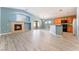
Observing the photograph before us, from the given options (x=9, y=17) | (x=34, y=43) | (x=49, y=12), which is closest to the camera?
(x=49, y=12)

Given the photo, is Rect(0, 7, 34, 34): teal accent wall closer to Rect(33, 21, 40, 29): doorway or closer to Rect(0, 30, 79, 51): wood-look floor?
Rect(33, 21, 40, 29): doorway

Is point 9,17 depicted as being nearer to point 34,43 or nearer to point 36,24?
point 36,24

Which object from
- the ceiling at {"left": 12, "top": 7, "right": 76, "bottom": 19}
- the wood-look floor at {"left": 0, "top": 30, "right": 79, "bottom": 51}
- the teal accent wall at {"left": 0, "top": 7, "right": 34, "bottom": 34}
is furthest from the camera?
the wood-look floor at {"left": 0, "top": 30, "right": 79, "bottom": 51}

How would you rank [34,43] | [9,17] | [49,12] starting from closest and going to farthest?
[49,12], [9,17], [34,43]

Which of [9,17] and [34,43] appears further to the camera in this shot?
[34,43]

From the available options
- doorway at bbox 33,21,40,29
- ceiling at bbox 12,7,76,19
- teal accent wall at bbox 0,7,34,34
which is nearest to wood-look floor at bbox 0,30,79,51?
doorway at bbox 33,21,40,29

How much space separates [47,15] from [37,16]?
0.98 ft

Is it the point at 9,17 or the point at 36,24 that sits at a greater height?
the point at 9,17

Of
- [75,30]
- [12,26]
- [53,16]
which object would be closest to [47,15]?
[53,16]

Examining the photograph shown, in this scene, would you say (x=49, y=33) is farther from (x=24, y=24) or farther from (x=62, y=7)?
(x=62, y=7)

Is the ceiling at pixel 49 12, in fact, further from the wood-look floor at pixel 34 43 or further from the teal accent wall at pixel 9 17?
the wood-look floor at pixel 34 43

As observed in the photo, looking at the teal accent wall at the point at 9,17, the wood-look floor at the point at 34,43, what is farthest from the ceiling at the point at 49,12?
the wood-look floor at the point at 34,43

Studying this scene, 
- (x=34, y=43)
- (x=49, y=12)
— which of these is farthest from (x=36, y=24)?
(x=34, y=43)
